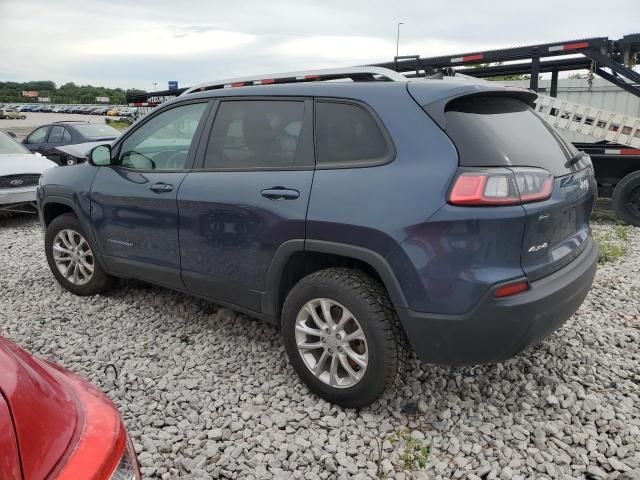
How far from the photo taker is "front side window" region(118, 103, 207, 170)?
137 inches

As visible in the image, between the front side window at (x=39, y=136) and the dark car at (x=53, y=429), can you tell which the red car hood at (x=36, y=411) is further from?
the front side window at (x=39, y=136)

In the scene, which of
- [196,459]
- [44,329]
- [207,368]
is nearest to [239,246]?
[207,368]

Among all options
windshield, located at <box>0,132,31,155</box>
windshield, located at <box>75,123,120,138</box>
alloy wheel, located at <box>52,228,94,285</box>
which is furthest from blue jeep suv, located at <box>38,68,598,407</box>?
windshield, located at <box>75,123,120,138</box>

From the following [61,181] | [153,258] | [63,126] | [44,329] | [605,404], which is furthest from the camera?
[63,126]

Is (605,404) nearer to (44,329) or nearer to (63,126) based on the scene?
(44,329)

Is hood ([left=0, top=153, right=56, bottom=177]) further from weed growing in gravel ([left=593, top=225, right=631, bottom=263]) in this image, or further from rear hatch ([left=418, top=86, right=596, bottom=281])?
weed growing in gravel ([left=593, top=225, right=631, bottom=263])

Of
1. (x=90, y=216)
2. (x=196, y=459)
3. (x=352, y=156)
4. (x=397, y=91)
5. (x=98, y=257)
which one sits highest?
(x=397, y=91)

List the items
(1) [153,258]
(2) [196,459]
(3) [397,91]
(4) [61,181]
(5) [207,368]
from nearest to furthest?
(2) [196,459] < (3) [397,91] < (5) [207,368] < (1) [153,258] < (4) [61,181]

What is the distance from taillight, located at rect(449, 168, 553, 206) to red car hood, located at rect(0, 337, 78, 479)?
1.66m

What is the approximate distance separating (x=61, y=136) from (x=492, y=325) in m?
12.2

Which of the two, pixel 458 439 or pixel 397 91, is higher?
pixel 397 91

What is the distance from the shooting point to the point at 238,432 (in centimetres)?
263

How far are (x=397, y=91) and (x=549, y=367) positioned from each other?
1883mm

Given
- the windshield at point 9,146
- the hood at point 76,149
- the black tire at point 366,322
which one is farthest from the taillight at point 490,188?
the hood at point 76,149
